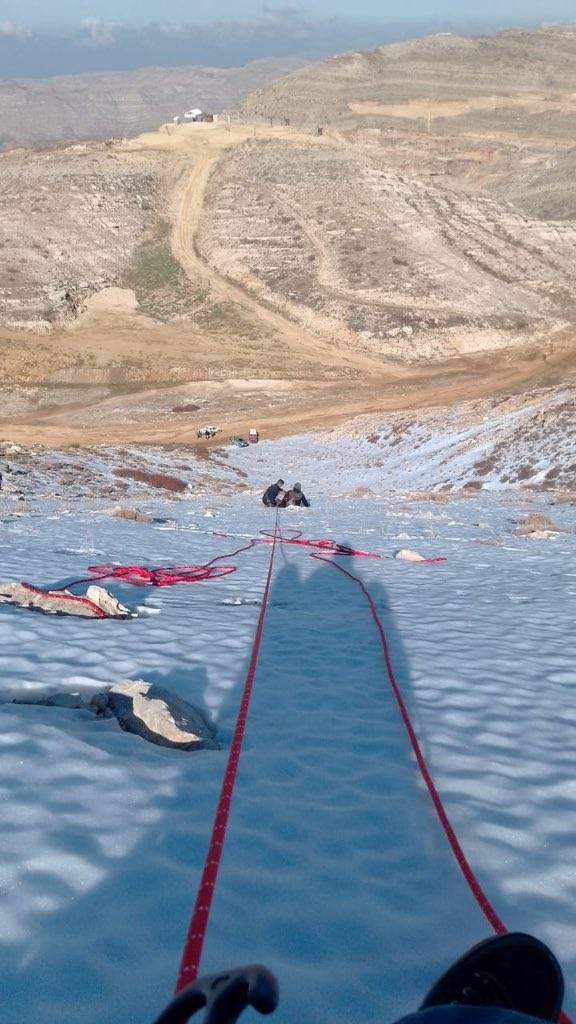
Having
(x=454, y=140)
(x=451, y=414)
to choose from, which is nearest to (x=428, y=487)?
(x=451, y=414)

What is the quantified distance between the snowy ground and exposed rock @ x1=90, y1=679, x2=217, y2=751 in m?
0.10

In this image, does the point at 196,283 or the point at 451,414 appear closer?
the point at 451,414

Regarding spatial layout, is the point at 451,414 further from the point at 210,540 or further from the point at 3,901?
the point at 3,901

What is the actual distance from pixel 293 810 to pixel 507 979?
1.46 meters

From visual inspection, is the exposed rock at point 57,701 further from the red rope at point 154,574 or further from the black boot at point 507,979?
the red rope at point 154,574

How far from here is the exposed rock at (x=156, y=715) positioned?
3838 millimetres

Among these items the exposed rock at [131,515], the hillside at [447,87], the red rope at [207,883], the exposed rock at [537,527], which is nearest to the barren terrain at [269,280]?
the hillside at [447,87]

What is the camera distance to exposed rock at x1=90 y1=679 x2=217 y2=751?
3838 millimetres

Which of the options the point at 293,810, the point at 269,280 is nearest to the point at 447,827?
the point at 293,810

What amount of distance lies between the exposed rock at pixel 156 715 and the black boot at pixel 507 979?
207 cm

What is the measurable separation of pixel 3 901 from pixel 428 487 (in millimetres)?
21238

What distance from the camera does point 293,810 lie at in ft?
10.7

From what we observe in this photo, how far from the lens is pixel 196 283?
52188 millimetres

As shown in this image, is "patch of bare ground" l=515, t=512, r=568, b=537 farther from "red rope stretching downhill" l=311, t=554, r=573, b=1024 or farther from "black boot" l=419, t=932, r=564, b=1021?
"black boot" l=419, t=932, r=564, b=1021
